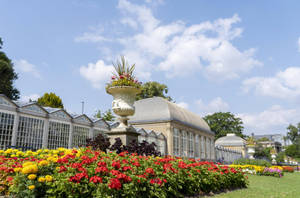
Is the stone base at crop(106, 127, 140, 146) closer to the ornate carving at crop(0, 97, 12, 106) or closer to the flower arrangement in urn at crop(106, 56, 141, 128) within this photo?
the flower arrangement in urn at crop(106, 56, 141, 128)

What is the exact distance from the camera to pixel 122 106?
30.7 feet

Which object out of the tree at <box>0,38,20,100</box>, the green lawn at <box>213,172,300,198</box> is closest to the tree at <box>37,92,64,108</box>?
the tree at <box>0,38,20,100</box>

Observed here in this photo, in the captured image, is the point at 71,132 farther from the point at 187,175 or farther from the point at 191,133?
the point at 191,133

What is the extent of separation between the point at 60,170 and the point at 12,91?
36892 mm

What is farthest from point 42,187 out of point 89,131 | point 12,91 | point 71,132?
point 12,91

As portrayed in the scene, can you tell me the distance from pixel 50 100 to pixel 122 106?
90.6ft

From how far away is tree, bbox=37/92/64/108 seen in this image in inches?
1330

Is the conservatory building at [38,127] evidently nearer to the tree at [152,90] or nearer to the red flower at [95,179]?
the red flower at [95,179]

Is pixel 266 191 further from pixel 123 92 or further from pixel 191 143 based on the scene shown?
pixel 191 143

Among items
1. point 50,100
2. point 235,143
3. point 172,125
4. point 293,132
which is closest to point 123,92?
point 172,125

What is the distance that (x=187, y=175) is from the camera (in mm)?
6039

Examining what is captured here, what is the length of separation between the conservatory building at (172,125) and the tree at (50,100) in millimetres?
10936

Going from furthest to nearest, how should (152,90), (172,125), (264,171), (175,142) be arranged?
(152,90)
(175,142)
(172,125)
(264,171)

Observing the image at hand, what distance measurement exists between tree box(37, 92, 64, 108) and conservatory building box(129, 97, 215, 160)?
10.9 metres
